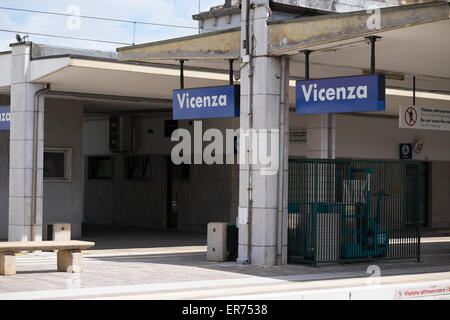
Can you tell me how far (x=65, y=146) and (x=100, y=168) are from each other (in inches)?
324

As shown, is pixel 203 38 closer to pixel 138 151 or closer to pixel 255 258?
pixel 255 258

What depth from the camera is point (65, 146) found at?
23641 mm

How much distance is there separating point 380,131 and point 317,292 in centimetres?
1856

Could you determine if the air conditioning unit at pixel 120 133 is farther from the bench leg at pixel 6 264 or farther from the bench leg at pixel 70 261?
the bench leg at pixel 6 264

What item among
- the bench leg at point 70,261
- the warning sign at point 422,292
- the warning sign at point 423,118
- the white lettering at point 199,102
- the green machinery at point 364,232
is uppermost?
the white lettering at point 199,102

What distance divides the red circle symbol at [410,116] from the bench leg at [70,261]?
24.3ft

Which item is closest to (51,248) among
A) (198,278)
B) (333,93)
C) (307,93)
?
(198,278)

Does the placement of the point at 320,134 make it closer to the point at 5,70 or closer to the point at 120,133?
the point at 120,133

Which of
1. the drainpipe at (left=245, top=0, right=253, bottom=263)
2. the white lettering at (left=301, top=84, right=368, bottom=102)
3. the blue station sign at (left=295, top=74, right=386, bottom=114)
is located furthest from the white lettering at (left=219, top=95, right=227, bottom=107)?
the white lettering at (left=301, top=84, right=368, bottom=102)

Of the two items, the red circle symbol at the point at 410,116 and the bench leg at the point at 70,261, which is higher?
the red circle symbol at the point at 410,116

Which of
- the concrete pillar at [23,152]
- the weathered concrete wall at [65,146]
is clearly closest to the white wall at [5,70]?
the concrete pillar at [23,152]

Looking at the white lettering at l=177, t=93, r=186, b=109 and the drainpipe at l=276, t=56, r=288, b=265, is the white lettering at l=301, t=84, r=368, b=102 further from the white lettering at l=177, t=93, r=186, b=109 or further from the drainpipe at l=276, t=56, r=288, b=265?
the white lettering at l=177, t=93, r=186, b=109

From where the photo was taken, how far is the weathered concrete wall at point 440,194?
31.6m
